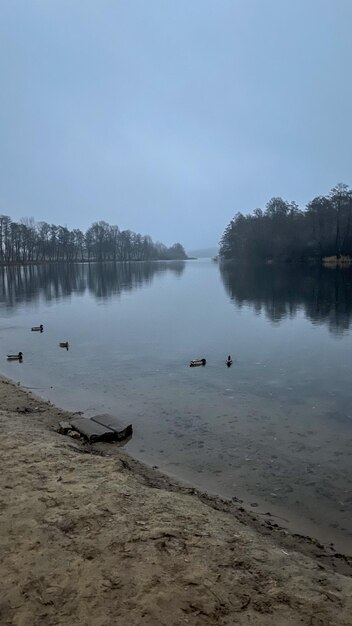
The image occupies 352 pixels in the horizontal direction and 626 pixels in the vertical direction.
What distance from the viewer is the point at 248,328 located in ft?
80.5

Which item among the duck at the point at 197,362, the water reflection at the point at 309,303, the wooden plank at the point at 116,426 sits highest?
the water reflection at the point at 309,303

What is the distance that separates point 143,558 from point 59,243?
15082 centimetres

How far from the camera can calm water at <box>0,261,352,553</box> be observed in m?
7.72

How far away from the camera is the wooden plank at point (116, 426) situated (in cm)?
955

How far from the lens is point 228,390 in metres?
13.5

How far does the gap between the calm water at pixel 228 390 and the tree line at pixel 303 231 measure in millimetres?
73914

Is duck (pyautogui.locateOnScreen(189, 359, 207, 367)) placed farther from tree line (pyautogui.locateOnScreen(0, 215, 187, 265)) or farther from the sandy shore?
tree line (pyautogui.locateOnScreen(0, 215, 187, 265))

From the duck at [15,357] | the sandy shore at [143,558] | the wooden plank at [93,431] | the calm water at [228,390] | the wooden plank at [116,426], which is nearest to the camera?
the sandy shore at [143,558]

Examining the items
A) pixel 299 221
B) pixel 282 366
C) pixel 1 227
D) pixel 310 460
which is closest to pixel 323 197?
pixel 299 221

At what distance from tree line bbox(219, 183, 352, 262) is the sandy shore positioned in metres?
96.9

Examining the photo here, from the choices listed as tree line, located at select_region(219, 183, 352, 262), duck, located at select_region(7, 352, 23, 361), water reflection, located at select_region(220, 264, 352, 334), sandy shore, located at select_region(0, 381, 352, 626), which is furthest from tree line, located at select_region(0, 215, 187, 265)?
sandy shore, located at select_region(0, 381, 352, 626)

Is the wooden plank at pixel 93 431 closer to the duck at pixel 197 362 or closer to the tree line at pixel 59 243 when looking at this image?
the duck at pixel 197 362

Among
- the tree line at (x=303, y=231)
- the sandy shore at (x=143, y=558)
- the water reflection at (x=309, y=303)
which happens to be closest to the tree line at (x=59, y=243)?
the tree line at (x=303, y=231)

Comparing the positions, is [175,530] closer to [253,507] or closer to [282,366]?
[253,507]
